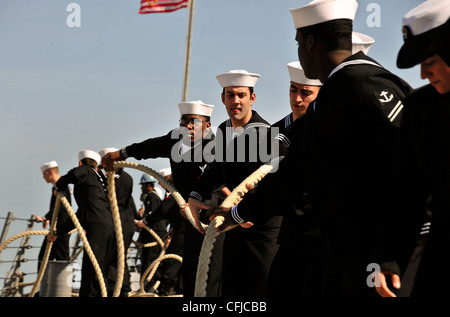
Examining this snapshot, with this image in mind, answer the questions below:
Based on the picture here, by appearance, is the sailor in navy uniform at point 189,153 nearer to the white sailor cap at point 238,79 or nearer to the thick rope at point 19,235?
the white sailor cap at point 238,79

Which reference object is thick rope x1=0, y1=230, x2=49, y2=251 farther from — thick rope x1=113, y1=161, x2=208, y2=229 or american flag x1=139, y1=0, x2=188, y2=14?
american flag x1=139, y1=0, x2=188, y2=14

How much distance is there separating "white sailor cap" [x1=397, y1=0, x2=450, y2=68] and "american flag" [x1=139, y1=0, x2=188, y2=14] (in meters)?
18.0

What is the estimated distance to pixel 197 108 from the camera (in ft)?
27.1

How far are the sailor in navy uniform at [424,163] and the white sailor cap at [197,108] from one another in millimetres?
5429

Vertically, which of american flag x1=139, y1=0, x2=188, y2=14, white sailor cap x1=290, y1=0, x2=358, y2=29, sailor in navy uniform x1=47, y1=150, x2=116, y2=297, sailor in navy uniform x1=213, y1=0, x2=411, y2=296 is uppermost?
american flag x1=139, y1=0, x2=188, y2=14

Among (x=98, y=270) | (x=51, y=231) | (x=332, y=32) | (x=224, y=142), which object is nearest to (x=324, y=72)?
(x=332, y=32)

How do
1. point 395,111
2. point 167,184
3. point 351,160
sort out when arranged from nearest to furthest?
1. point 395,111
2. point 351,160
3. point 167,184

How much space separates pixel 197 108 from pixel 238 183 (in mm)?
2238

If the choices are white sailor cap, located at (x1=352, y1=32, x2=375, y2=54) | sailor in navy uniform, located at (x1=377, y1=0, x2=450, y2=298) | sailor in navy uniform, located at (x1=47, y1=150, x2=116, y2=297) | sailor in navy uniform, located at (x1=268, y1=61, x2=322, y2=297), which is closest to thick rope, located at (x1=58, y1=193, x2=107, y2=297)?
sailor in navy uniform, located at (x1=47, y1=150, x2=116, y2=297)

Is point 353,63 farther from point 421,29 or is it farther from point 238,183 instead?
point 238,183

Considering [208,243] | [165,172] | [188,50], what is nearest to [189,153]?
[208,243]

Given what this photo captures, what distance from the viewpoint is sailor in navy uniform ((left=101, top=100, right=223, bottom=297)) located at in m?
7.59

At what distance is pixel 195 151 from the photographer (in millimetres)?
7957
